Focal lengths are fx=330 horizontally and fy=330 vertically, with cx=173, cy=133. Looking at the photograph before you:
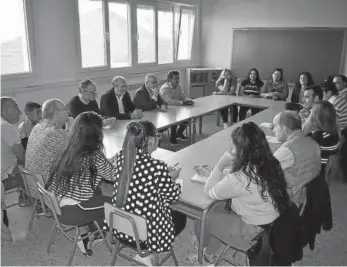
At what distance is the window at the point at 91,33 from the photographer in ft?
20.3

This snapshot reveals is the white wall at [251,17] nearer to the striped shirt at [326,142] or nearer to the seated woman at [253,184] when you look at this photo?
the striped shirt at [326,142]

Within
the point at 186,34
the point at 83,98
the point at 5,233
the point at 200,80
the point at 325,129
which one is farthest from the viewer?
the point at 186,34

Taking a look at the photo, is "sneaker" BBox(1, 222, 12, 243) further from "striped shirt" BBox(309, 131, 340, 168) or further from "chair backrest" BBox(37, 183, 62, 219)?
"striped shirt" BBox(309, 131, 340, 168)

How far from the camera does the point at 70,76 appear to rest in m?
6.01

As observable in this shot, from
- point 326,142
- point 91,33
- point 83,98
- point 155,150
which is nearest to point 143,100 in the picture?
point 83,98

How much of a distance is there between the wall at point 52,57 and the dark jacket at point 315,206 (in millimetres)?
4555

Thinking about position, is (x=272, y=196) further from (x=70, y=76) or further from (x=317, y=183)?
(x=70, y=76)

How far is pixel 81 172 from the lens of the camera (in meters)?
2.48

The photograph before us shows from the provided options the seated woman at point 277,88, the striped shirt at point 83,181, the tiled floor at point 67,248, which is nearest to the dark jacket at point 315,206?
the tiled floor at point 67,248

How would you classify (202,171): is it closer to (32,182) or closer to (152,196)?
(152,196)

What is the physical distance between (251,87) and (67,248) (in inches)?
191

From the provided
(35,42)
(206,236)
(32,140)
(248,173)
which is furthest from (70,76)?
(248,173)

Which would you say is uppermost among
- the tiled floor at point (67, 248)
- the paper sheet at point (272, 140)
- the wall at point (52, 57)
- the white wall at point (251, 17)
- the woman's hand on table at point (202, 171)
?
the white wall at point (251, 17)

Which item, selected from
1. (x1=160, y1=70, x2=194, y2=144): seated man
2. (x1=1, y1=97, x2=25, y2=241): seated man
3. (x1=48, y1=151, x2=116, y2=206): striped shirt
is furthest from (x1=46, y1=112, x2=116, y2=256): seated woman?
(x1=160, y1=70, x2=194, y2=144): seated man
